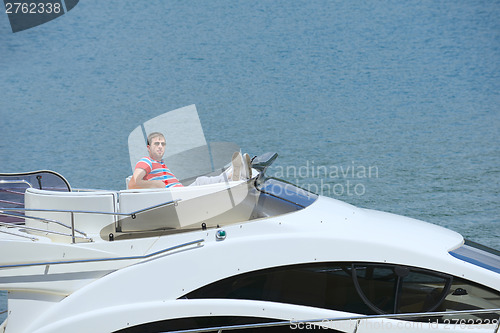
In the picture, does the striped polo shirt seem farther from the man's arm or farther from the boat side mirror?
the boat side mirror

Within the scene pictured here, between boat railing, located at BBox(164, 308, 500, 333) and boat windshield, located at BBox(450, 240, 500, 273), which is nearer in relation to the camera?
boat railing, located at BBox(164, 308, 500, 333)

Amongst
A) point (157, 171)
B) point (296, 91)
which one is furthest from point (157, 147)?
point (296, 91)

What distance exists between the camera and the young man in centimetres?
390

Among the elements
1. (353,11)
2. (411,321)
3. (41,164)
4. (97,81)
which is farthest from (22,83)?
(411,321)

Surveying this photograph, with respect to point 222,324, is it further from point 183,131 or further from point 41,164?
point 41,164

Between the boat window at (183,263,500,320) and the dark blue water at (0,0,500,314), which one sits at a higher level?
the dark blue water at (0,0,500,314)

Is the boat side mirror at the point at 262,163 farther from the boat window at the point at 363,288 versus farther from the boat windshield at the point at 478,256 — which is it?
the boat windshield at the point at 478,256

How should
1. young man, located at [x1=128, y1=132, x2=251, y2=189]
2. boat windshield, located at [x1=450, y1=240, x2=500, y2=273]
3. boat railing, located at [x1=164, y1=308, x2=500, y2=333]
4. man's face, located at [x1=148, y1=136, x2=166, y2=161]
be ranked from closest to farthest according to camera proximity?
boat railing, located at [x1=164, y1=308, x2=500, y2=333] → boat windshield, located at [x1=450, y1=240, x2=500, y2=273] → young man, located at [x1=128, y1=132, x2=251, y2=189] → man's face, located at [x1=148, y1=136, x2=166, y2=161]

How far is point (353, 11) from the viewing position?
80.8 ft

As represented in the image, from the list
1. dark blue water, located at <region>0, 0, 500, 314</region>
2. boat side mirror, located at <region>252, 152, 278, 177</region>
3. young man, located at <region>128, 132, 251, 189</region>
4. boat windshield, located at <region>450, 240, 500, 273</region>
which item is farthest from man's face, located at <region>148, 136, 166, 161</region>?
dark blue water, located at <region>0, 0, 500, 314</region>

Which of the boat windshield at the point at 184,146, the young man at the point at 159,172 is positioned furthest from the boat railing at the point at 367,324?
the boat windshield at the point at 184,146

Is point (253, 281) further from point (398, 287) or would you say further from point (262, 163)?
point (262, 163)

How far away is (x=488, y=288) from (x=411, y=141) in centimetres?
1172

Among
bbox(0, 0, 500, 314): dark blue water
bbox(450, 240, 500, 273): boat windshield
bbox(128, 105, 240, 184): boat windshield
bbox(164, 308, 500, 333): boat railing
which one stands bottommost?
bbox(164, 308, 500, 333): boat railing
